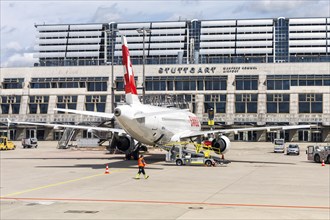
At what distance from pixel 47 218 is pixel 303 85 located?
294 feet

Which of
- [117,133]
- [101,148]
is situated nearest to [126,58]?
[117,133]

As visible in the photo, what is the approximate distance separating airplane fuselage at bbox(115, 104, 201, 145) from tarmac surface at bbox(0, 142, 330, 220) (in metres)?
3.54

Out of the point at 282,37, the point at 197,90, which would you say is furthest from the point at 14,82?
the point at 282,37

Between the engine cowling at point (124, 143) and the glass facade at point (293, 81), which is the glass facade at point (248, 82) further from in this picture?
the engine cowling at point (124, 143)

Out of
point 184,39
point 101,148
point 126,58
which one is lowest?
point 101,148

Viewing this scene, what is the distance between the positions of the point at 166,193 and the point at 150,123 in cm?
1842

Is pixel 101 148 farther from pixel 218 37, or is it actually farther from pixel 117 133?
pixel 218 37

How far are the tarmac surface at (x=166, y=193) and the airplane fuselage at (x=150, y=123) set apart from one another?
11.6 feet

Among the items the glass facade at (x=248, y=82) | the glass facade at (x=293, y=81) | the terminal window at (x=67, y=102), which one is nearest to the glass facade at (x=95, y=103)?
the terminal window at (x=67, y=102)

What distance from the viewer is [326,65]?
104000 millimetres

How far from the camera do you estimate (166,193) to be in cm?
2875

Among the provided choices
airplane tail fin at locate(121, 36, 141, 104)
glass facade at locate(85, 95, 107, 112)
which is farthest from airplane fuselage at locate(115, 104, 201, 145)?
glass facade at locate(85, 95, 107, 112)

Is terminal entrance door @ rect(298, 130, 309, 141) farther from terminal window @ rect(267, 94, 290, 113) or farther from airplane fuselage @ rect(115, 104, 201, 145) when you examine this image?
airplane fuselage @ rect(115, 104, 201, 145)

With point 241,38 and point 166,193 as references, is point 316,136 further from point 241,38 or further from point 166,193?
point 241,38
